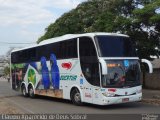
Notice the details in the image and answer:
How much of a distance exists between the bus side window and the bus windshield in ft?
1.21

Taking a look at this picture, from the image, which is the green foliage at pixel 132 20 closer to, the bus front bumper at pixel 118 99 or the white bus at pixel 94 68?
the white bus at pixel 94 68

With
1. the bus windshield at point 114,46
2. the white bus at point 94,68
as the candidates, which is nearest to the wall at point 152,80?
the white bus at point 94,68

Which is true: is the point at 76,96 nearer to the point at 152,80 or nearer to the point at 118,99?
the point at 118,99

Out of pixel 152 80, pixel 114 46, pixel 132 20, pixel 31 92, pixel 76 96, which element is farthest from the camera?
pixel 152 80

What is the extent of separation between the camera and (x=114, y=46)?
794 inches

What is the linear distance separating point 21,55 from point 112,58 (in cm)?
1171

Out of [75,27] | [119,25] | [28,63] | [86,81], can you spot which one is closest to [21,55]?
[28,63]

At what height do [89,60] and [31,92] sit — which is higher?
[89,60]

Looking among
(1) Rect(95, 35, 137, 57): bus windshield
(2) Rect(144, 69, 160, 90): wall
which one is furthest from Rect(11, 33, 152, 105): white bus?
(2) Rect(144, 69, 160, 90): wall

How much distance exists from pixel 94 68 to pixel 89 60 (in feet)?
1.76

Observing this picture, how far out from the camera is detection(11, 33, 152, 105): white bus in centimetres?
1953

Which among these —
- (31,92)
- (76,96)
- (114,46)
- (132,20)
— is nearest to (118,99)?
(114,46)

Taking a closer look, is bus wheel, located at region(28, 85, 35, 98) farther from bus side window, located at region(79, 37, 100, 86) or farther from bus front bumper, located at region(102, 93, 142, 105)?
bus front bumper, located at region(102, 93, 142, 105)

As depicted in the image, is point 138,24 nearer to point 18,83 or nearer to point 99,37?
point 18,83
